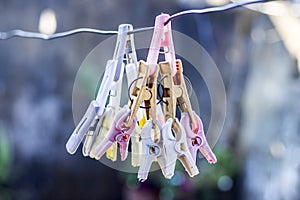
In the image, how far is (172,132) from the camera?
90 centimetres

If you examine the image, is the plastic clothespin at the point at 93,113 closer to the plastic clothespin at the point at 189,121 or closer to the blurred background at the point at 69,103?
the plastic clothespin at the point at 189,121

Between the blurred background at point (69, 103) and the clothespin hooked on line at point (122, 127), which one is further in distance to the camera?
the blurred background at point (69, 103)

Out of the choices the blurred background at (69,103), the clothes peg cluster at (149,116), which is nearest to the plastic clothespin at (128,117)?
the clothes peg cluster at (149,116)

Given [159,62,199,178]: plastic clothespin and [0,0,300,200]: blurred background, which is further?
[0,0,300,200]: blurred background

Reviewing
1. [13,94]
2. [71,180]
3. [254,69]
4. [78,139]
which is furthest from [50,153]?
[78,139]

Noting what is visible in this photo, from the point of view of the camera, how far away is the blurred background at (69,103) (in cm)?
281

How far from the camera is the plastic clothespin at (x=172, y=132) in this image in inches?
34.9

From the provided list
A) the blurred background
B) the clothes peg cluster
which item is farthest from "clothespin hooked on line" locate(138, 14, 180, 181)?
the blurred background

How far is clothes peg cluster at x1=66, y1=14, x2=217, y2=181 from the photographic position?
891mm

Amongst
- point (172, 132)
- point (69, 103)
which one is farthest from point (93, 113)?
point (69, 103)

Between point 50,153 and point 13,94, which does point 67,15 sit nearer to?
point 13,94

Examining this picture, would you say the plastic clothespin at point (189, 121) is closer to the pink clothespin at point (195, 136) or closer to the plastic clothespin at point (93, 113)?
the pink clothespin at point (195, 136)

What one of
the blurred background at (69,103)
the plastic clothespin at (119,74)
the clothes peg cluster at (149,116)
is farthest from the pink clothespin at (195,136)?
the blurred background at (69,103)

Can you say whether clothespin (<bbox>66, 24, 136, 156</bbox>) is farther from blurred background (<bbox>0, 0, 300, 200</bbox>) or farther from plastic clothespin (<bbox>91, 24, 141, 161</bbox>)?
blurred background (<bbox>0, 0, 300, 200</bbox>)
